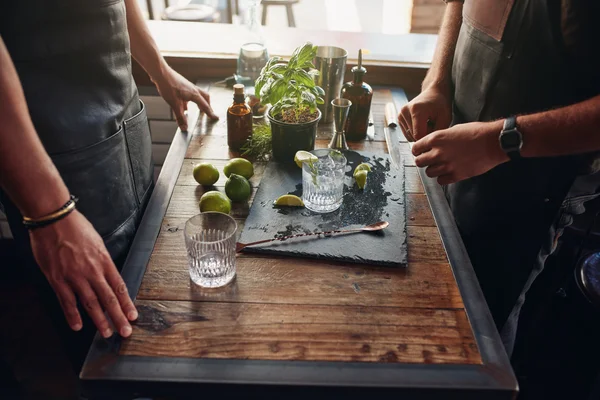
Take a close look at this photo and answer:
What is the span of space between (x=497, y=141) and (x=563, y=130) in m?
0.13

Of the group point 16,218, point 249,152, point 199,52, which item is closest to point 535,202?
point 249,152

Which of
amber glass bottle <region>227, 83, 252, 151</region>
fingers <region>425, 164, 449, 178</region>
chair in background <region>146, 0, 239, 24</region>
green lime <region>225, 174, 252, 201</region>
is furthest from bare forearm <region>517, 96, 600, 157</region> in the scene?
chair in background <region>146, 0, 239, 24</region>

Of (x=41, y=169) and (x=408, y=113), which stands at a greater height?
(x=41, y=169)

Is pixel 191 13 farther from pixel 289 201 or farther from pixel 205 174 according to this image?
pixel 289 201

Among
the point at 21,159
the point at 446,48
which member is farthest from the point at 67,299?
the point at 446,48

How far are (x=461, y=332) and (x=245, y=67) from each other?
4.39 ft

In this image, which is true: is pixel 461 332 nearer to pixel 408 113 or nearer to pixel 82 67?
pixel 408 113

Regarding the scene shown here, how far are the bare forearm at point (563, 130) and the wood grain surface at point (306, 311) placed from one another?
0.31 m

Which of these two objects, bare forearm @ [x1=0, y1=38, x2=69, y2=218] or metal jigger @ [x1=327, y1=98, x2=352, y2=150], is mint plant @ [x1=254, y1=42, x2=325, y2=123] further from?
bare forearm @ [x1=0, y1=38, x2=69, y2=218]

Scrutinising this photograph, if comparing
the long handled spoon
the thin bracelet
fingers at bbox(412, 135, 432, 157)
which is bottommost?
the long handled spoon

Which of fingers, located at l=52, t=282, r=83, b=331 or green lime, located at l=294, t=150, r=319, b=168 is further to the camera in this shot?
green lime, located at l=294, t=150, r=319, b=168

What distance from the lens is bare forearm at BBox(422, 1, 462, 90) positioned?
1525mm

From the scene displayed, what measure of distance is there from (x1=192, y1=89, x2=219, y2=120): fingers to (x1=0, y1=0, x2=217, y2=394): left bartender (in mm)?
258

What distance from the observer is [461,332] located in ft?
3.00
